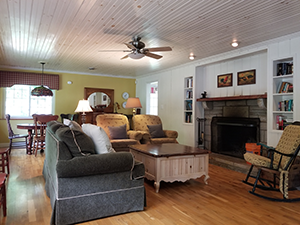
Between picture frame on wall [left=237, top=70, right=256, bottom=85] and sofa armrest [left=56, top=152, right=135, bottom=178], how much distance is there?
11.5 feet

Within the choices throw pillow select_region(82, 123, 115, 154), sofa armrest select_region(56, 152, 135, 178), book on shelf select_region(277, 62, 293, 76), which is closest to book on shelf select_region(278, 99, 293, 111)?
book on shelf select_region(277, 62, 293, 76)

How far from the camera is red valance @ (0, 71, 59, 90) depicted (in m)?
6.85

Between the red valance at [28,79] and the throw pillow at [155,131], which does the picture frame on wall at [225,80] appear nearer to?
the throw pillow at [155,131]

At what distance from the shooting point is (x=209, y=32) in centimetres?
390

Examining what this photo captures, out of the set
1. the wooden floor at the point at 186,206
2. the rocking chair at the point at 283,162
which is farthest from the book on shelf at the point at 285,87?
the wooden floor at the point at 186,206

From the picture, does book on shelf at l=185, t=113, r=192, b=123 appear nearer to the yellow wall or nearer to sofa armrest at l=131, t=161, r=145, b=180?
the yellow wall

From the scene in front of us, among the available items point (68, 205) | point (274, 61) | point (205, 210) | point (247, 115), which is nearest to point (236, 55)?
point (274, 61)

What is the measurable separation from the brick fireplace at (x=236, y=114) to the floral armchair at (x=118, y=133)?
190 cm

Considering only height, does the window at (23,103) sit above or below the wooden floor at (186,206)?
above

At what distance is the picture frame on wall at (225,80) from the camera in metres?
5.38

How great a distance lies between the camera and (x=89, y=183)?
7.60 ft

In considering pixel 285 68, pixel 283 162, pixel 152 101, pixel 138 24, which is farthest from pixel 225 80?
pixel 152 101

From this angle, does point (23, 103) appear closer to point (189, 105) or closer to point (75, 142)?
point (189, 105)

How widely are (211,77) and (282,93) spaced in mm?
2055
